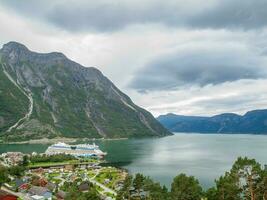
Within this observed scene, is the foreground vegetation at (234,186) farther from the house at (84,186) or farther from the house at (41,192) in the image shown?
the house at (84,186)

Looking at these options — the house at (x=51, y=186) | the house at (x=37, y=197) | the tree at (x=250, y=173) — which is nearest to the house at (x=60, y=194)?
the house at (x=37, y=197)

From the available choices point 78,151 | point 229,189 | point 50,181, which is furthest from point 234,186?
point 78,151

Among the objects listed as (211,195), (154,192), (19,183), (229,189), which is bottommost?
(19,183)

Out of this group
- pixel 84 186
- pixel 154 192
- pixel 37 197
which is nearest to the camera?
pixel 154 192

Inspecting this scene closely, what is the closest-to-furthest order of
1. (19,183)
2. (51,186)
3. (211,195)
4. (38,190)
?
(211,195) < (38,190) < (51,186) < (19,183)

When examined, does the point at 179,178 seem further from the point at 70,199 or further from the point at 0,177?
the point at 0,177

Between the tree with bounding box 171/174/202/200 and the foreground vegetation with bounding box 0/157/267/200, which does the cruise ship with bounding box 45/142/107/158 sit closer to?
the foreground vegetation with bounding box 0/157/267/200

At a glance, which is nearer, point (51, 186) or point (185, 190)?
point (185, 190)

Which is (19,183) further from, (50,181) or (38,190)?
(50,181)

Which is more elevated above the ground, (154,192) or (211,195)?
(211,195)
